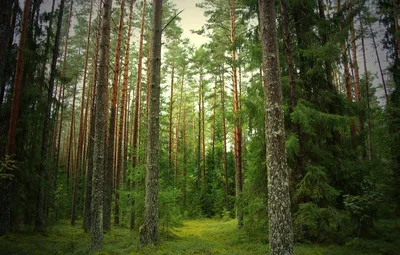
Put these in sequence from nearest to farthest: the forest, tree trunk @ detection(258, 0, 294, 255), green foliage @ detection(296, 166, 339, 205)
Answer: tree trunk @ detection(258, 0, 294, 255) < the forest < green foliage @ detection(296, 166, 339, 205)

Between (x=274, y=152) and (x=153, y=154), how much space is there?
4544 mm

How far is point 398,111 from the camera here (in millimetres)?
11047

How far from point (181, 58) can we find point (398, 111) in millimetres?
18484

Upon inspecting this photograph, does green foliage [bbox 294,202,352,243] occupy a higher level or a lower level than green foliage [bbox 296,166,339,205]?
lower

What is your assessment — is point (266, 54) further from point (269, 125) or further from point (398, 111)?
point (398, 111)

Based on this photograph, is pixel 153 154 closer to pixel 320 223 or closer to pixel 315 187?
pixel 315 187

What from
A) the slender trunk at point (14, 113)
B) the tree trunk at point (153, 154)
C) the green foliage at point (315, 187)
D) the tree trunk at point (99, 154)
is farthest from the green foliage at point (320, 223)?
the slender trunk at point (14, 113)

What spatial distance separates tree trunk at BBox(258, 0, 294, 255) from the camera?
15.4 ft

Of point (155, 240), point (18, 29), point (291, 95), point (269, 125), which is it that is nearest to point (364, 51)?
point (291, 95)

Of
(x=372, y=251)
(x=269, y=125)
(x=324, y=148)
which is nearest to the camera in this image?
(x=269, y=125)

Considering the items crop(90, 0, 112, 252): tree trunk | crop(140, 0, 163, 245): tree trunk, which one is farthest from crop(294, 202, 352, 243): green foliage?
crop(90, 0, 112, 252): tree trunk

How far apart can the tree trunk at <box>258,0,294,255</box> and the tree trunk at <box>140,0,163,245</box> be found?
4.30 meters

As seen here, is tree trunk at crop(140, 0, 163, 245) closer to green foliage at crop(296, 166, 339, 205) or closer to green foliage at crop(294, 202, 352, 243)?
green foliage at crop(294, 202, 352, 243)

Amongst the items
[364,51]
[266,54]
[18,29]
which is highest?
[364,51]
